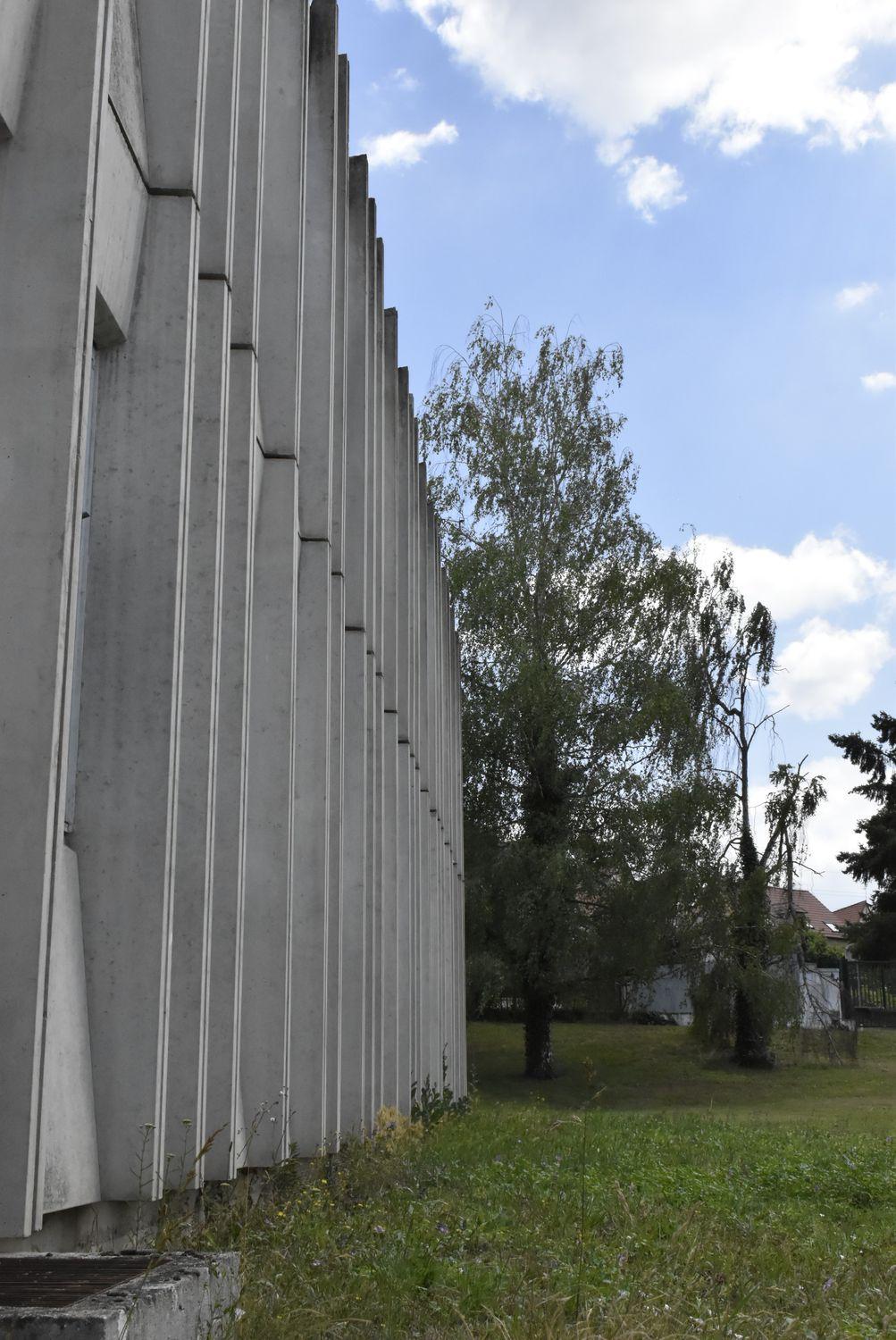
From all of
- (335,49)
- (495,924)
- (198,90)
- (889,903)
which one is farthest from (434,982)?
(889,903)

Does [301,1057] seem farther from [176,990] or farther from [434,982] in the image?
[434,982]

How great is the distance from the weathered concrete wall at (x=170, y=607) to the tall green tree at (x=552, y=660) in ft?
48.2

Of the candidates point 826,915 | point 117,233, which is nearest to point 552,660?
point 117,233

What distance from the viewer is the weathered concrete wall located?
13.3 ft

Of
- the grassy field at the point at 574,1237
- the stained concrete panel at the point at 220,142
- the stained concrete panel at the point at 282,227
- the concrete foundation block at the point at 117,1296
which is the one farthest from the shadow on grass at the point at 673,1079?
the concrete foundation block at the point at 117,1296

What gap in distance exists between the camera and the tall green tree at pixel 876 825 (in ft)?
146

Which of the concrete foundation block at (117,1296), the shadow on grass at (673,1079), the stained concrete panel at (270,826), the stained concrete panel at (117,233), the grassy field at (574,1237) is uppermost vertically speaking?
the stained concrete panel at (117,233)

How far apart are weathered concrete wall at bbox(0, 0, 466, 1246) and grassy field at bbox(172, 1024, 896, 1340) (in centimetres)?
51

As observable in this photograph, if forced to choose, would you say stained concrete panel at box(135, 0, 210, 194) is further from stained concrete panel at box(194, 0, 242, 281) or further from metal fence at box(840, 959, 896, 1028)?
metal fence at box(840, 959, 896, 1028)

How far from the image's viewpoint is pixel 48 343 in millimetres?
4145

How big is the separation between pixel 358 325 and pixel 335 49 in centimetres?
248

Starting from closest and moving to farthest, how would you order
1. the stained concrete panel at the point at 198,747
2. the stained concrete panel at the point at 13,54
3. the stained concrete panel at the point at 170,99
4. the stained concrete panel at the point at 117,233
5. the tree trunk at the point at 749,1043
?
the stained concrete panel at the point at 13,54, the stained concrete panel at the point at 117,233, the stained concrete panel at the point at 198,747, the stained concrete panel at the point at 170,99, the tree trunk at the point at 749,1043

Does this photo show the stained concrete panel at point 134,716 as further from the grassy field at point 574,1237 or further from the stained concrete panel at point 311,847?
the stained concrete panel at point 311,847

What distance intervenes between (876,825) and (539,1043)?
78.5 ft
